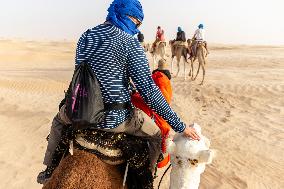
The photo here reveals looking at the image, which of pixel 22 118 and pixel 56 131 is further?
pixel 22 118

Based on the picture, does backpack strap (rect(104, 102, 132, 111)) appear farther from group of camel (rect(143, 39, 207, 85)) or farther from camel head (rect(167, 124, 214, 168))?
group of camel (rect(143, 39, 207, 85))

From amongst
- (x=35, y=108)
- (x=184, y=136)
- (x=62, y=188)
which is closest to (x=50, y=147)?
(x=62, y=188)

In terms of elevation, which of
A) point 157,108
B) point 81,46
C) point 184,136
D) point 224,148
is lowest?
point 224,148

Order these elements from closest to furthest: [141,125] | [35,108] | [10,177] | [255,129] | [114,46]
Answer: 1. [114,46]
2. [141,125]
3. [10,177]
4. [255,129]
5. [35,108]

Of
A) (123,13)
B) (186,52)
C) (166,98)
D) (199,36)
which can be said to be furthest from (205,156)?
(186,52)

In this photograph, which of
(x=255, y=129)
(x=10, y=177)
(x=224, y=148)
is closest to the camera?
(x=10, y=177)

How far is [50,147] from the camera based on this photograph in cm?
327

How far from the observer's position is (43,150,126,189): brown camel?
281 cm

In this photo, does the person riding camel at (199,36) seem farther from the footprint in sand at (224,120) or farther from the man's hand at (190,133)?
the man's hand at (190,133)

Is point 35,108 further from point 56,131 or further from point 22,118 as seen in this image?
point 56,131

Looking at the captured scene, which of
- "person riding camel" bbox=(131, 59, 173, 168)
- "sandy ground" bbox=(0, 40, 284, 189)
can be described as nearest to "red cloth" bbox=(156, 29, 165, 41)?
"sandy ground" bbox=(0, 40, 284, 189)

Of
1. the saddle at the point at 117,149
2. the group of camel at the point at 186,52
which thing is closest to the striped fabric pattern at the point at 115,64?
the saddle at the point at 117,149

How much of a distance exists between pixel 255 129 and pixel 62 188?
9.20 m

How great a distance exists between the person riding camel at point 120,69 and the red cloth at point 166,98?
28.4 inches
